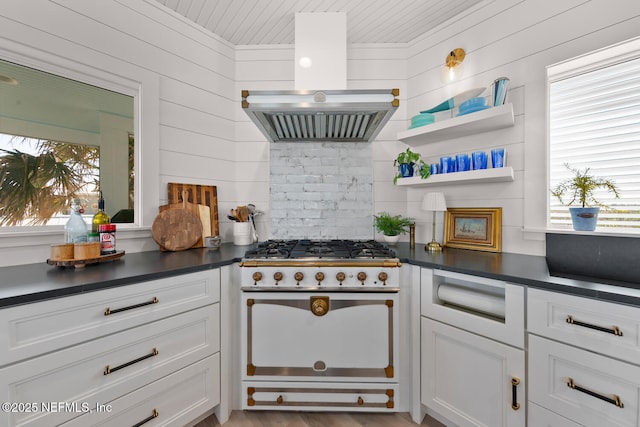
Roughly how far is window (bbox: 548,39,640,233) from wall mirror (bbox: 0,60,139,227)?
2.70m

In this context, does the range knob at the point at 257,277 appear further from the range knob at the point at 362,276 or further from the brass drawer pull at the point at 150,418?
the brass drawer pull at the point at 150,418

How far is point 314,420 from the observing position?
63.1 inches

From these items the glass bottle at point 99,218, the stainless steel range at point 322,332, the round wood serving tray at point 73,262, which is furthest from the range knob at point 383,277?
the glass bottle at point 99,218

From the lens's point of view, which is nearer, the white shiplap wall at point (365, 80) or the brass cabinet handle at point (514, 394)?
the brass cabinet handle at point (514, 394)

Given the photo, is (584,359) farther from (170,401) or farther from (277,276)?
(170,401)

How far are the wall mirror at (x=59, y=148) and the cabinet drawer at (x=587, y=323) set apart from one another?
233 centimetres

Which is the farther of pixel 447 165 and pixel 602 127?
pixel 447 165

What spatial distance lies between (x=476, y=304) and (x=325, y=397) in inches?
39.2

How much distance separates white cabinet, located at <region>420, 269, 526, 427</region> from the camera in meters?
1.19

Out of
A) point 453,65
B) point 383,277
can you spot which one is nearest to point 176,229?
point 383,277

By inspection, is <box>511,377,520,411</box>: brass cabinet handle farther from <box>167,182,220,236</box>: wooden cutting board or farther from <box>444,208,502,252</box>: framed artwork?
<box>167,182,220,236</box>: wooden cutting board

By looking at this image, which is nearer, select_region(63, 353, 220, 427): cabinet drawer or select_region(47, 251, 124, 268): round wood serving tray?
select_region(63, 353, 220, 427): cabinet drawer

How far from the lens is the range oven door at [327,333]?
1.56 m

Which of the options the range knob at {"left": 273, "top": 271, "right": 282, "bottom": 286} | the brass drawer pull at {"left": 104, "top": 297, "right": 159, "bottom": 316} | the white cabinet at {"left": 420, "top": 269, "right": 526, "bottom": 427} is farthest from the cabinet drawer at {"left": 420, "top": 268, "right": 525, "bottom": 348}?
the brass drawer pull at {"left": 104, "top": 297, "right": 159, "bottom": 316}
